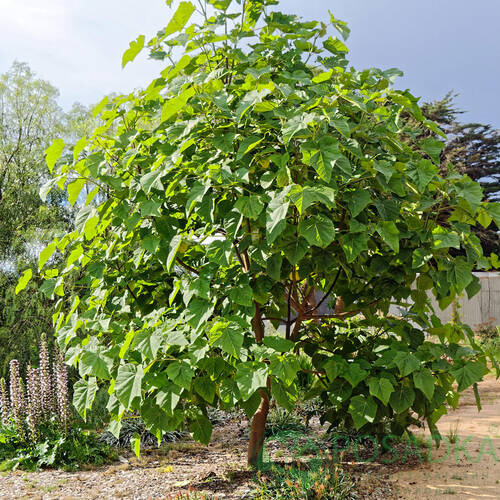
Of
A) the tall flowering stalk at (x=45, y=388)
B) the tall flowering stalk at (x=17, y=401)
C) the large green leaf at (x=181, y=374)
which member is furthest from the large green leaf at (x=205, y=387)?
the tall flowering stalk at (x=17, y=401)

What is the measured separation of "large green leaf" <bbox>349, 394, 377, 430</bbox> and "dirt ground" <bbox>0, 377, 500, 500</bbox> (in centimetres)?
79

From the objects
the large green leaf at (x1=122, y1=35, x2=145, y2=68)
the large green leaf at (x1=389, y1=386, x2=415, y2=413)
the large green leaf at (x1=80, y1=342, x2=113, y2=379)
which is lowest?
the large green leaf at (x1=389, y1=386, x2=415, y2=413)

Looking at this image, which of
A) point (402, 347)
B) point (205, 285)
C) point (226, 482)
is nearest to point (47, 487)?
point (226, 482)

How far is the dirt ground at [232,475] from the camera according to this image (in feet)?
9.39

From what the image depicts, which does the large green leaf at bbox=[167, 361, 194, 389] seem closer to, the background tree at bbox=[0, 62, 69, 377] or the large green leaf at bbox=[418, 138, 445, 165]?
the large green leaf at bbox=[418, 138, 445, 165]

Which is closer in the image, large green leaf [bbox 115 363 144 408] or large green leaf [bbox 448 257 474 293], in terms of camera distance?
large green leaf [bbox 115 363 144 408]

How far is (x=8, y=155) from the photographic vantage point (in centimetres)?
703

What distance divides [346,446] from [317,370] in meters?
1.22

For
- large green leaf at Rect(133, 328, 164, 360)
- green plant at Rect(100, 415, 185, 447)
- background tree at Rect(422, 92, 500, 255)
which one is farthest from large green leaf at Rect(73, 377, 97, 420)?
background tree at Rect(422, 92, 500, 255)

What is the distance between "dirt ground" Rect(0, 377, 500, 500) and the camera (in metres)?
2.86

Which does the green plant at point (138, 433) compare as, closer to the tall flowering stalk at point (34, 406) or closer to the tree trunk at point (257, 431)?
the tall flowering stalk at point (34, 406)

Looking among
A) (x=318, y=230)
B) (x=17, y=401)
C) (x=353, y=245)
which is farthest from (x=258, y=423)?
(x=17, y=401)

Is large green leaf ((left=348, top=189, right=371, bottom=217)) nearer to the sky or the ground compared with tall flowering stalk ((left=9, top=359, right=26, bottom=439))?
nearer to the sky

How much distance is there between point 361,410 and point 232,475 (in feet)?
3.81
